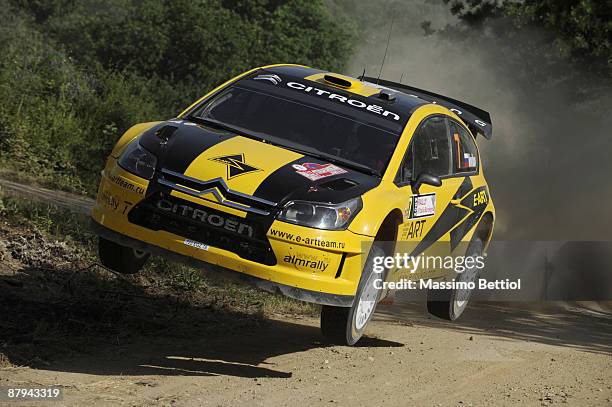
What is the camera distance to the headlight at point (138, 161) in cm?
752

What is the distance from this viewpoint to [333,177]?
7.61 metres

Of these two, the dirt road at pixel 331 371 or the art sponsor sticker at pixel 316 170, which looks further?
the art sponsor sticker at pixel 316 170

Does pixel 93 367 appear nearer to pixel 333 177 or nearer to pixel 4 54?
pixel 333 177

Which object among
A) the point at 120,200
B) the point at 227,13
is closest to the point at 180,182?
the point at 120,200

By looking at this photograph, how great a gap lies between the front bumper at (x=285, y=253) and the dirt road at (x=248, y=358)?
692 millimetres

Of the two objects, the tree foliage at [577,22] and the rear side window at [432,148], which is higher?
the tree foliage at [577,22]

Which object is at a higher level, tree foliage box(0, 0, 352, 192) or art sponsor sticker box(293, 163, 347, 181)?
tree foliage box(0, 0, 352, 192)

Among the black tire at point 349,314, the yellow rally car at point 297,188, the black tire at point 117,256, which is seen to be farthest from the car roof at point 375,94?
the black tire at point 117,256

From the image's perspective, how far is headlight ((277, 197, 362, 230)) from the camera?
717 cm

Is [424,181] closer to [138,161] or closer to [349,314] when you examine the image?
→ [349,314]

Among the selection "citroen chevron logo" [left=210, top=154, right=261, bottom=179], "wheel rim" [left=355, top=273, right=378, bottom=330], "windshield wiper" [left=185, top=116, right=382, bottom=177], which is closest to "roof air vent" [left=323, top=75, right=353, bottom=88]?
"windshield wiper" [left=185, top=116, right=382, bottom=177]

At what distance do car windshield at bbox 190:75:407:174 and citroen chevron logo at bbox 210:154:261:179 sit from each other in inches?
28.4

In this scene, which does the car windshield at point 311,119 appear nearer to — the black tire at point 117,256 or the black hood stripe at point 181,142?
the black hood stripe at point 181,142

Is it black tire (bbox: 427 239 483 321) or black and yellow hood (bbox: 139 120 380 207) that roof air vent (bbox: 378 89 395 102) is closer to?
black and yellow hood (bbox: 139 120 380 207)
